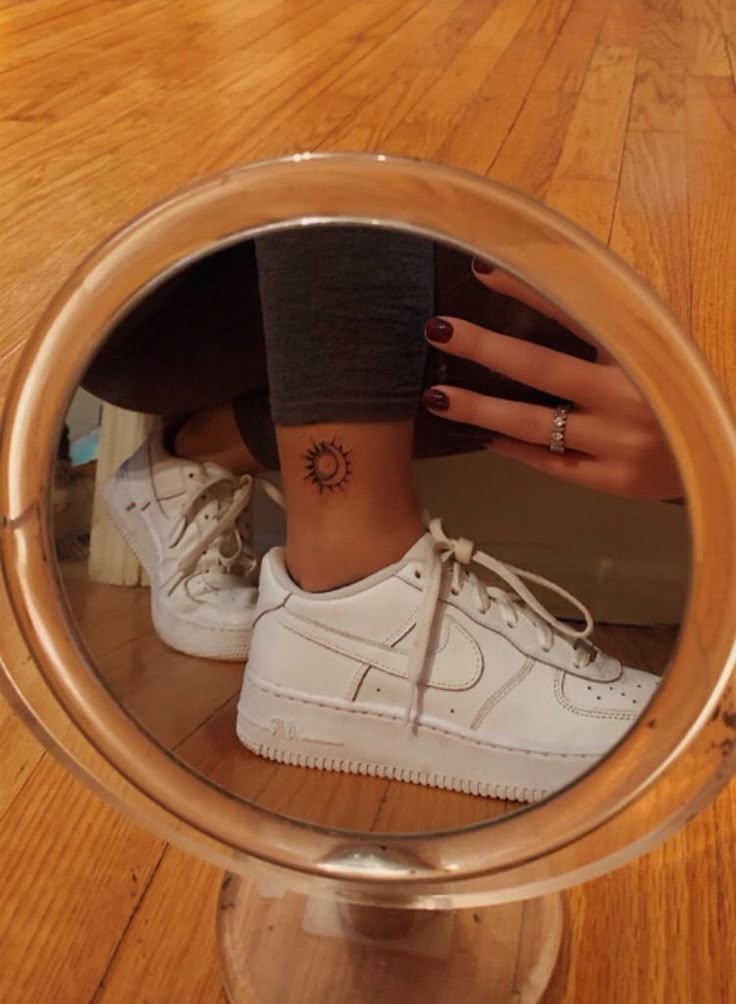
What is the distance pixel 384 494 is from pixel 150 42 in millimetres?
1559

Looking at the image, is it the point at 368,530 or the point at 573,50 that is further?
the point at 573,50

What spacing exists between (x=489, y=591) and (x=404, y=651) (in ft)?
0.14

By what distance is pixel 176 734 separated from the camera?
0.42 m

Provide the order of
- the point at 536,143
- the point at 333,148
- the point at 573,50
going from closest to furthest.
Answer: the point at 333,148 < the point at 536,143 < the point at 573,50

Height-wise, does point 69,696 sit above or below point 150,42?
above

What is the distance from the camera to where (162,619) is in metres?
0.44

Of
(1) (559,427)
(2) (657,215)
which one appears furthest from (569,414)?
(2) (657,215)

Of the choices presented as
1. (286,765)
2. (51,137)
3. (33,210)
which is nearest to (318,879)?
(286,765)

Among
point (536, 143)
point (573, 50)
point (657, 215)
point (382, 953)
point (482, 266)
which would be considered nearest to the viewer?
point (482, 266)

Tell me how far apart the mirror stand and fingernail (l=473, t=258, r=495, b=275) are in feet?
1.00

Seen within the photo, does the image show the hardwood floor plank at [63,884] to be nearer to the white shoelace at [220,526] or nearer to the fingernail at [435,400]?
the white shoelace at [220,526]

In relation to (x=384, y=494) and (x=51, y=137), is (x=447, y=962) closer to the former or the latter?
(x=384, y=494)

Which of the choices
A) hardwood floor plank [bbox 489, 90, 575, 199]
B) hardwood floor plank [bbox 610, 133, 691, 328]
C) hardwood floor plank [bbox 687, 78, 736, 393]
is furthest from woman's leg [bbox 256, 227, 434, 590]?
hardwood floor plank [bbox 489, 90, 575, 199]

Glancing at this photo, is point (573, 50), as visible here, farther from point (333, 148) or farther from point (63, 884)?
point (63, 884)
